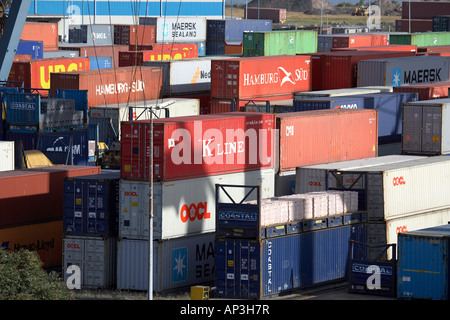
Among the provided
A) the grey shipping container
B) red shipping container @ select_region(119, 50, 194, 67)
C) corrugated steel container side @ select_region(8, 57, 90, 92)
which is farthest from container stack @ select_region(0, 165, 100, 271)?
red shipping container @ select_region(119, 50, 194, 67)

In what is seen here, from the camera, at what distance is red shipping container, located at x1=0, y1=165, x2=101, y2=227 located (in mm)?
34625

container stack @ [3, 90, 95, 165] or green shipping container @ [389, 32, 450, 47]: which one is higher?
green shipping container @ [389, 32, 450, 47]

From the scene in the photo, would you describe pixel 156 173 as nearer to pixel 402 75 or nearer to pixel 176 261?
pixel 176 261

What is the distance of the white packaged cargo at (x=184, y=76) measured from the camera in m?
60.4

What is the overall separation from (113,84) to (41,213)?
20.1 metres

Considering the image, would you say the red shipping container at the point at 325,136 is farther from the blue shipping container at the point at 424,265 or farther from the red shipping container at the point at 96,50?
the red shipping container at the point at 96,50

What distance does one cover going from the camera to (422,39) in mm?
89250

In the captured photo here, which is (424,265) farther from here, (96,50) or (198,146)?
(96,50)

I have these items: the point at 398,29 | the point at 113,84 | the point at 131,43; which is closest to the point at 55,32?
the point at 131,43

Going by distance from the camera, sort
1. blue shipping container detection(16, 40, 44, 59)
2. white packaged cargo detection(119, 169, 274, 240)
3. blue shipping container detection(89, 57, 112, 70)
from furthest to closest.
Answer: blue shipping container detection(16, 40, 44, 59) → blue shipping container detection(89, 57, 112, 70) → white packaged cargo detection(119, 169, 274, 240)

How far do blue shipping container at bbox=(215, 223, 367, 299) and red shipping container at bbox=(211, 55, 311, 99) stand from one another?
808 inches

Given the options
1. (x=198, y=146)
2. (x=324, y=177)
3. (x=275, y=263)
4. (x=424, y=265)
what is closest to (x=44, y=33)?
(x=324, y=177)

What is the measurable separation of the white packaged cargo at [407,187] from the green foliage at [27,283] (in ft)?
44.5

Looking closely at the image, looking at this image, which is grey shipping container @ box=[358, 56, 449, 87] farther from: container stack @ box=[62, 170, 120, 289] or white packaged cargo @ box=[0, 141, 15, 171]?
container stack @ box=[62, 170, 120, 289]
